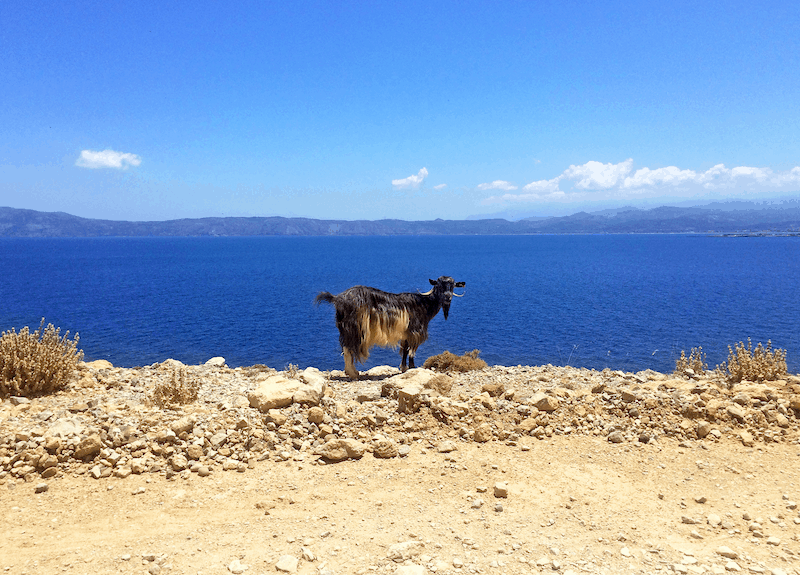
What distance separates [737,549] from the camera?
16.6ft

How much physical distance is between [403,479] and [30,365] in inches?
265

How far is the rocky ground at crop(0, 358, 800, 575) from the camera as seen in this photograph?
4.98 meters

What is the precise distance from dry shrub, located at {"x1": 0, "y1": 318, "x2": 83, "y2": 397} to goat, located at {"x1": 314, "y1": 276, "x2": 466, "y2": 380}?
5565 mm

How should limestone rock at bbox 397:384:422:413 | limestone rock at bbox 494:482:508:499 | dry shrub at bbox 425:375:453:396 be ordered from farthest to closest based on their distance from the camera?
dry shrub at bbox 425:375:453:396 < limestone rock at bbox 397:384:422:413 < limestone rock at bbox 494:482:508:499

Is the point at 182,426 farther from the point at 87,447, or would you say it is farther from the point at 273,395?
the point at 273,395

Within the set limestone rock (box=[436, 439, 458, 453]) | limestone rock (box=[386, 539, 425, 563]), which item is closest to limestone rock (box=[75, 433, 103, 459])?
limestone rock (box=[386, 539, 425, 563])

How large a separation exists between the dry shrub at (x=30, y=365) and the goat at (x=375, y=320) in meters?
5.57

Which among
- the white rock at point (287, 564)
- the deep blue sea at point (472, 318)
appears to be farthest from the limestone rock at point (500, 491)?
the deep blue sea at point (472, 318)

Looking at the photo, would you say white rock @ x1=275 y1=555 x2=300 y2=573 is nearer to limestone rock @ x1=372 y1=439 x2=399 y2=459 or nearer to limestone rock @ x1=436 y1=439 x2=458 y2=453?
limestone rock @ x1=372 y1=439 x2=399 y2=459

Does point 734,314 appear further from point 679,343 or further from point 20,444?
point 20,444

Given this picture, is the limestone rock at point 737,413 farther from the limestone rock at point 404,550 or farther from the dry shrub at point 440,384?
the limestone rock at point 404,550

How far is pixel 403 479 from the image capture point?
6.55 m

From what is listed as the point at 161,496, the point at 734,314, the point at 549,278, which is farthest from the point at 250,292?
the point at 161,496

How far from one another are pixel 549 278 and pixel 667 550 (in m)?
70.5
